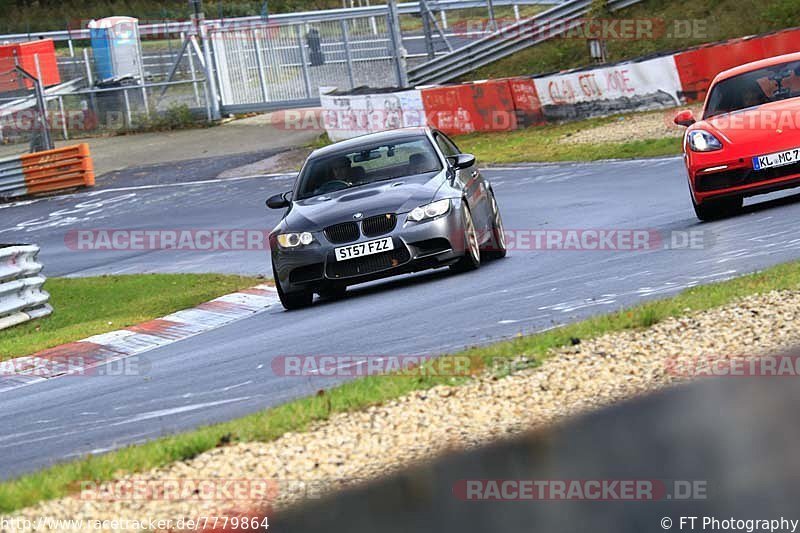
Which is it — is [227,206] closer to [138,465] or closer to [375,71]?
[375,71]

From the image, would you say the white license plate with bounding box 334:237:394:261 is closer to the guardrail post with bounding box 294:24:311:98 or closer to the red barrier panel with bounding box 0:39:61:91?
the guardrail post with bounding box 294:24:311:98

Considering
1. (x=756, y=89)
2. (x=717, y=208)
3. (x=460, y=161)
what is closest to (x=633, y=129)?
(x=756, y=89)

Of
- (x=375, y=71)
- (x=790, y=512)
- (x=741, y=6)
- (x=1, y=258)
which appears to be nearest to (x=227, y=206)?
(x=1, y=258)

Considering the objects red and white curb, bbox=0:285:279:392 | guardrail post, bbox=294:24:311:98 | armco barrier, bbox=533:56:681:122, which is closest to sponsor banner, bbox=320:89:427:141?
armco barrier, bbox=533:56:681:122

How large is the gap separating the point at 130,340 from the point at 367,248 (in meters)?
2.74

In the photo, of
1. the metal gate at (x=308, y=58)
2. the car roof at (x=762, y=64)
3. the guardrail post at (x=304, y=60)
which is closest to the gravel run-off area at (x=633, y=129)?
the metal gate at (x=308, y=58)

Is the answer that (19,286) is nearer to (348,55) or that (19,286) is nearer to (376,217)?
(376,217)

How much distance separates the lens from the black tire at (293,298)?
41.6 feet

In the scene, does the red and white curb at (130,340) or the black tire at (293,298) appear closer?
the red and white curb at (130,340)

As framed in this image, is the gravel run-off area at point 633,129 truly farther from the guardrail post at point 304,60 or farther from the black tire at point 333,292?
the black tire at point 333,292

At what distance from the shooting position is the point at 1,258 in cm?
1527

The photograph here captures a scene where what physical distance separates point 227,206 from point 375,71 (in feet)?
42.9

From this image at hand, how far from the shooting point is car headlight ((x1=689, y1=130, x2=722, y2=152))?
1323 centimetres

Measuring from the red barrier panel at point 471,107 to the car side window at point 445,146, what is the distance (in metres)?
15.7
